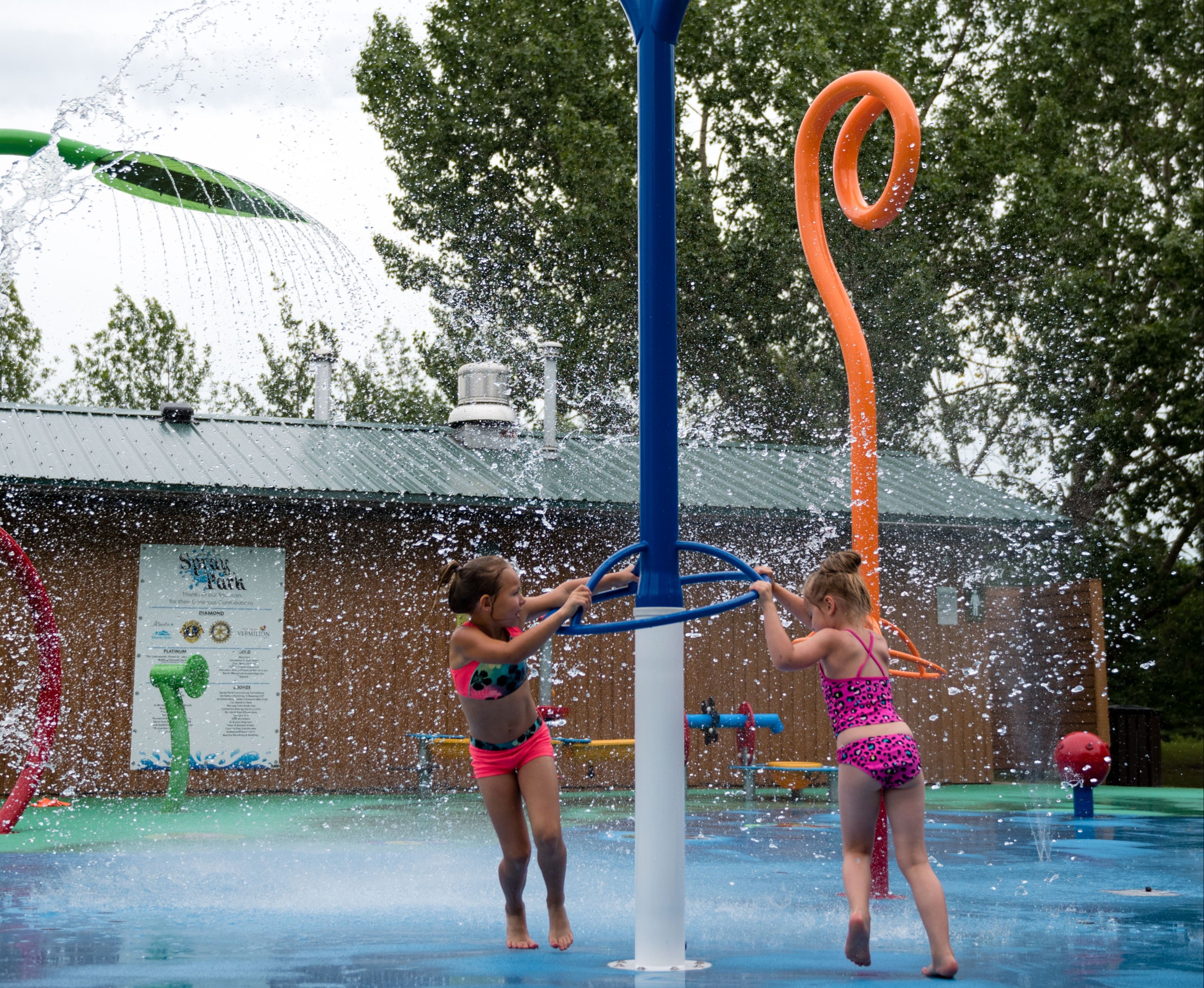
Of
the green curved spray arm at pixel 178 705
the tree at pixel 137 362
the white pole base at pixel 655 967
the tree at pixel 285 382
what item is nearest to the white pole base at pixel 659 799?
the white pole base at pixel 655 967

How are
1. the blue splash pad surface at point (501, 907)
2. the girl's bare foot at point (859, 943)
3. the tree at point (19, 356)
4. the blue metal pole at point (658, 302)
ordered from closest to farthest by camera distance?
the girl's bare foot at point (859, 943) → the blue splash pad surface at point (501, 907) → the blue metal pole at point (658, 302) → the tree at point (19, 356)

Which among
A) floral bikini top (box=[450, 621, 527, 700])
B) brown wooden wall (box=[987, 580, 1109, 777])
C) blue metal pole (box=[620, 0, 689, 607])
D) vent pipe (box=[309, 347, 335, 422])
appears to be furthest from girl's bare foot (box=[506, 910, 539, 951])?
vent pipe (box=[309, 347, 335, 422])

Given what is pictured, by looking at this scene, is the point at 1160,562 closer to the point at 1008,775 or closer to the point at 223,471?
the point at 1008,775

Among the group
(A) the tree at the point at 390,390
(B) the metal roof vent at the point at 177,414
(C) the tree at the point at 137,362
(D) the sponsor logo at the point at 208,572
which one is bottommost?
(D) the sponsor logo at the point at 208,572

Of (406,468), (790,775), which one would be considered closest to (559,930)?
(790,775)

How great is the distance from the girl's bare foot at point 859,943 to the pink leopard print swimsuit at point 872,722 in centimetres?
48

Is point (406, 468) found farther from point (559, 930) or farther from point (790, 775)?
point (559, 930)

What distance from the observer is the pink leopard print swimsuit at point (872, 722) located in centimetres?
433

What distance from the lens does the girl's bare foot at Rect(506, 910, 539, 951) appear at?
4695 millimetres

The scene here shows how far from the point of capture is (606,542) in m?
15.0

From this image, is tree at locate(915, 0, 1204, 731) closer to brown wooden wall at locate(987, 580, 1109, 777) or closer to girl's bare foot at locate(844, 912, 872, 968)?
brown wooden wall at locate(987, 580, 1109, 777)

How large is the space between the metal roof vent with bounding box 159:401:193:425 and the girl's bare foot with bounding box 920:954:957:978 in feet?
40.8

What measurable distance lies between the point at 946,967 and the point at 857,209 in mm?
3960

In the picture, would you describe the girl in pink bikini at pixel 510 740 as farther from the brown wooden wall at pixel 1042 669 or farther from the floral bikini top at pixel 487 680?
the brown wooden wall at pixel 1042 669
